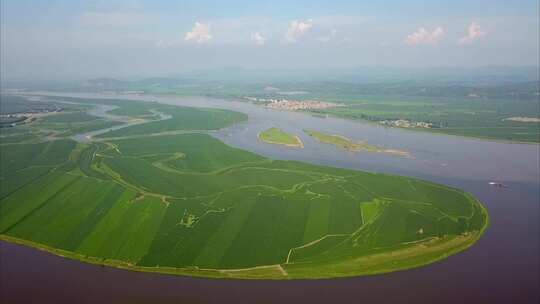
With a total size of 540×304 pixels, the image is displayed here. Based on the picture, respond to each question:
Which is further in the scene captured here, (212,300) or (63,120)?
(63,120)

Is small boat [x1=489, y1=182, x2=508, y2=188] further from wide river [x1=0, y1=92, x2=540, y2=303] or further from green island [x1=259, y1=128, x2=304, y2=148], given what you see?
green island [x1=259, y1=128, x2=304, y2=148]

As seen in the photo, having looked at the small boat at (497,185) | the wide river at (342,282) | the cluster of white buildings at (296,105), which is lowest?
the wide river at (342,282)

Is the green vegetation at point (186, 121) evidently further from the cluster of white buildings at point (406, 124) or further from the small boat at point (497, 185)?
the small boat at point (497, 185)

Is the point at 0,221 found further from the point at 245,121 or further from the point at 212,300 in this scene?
the point at 245,121

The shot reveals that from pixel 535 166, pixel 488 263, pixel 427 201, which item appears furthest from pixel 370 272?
pixel 535 166

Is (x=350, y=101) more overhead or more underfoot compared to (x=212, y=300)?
more overhead

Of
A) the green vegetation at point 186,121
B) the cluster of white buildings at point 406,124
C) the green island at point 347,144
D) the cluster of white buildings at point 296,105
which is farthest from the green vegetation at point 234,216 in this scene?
the cluster of white buildings at point 296,105
